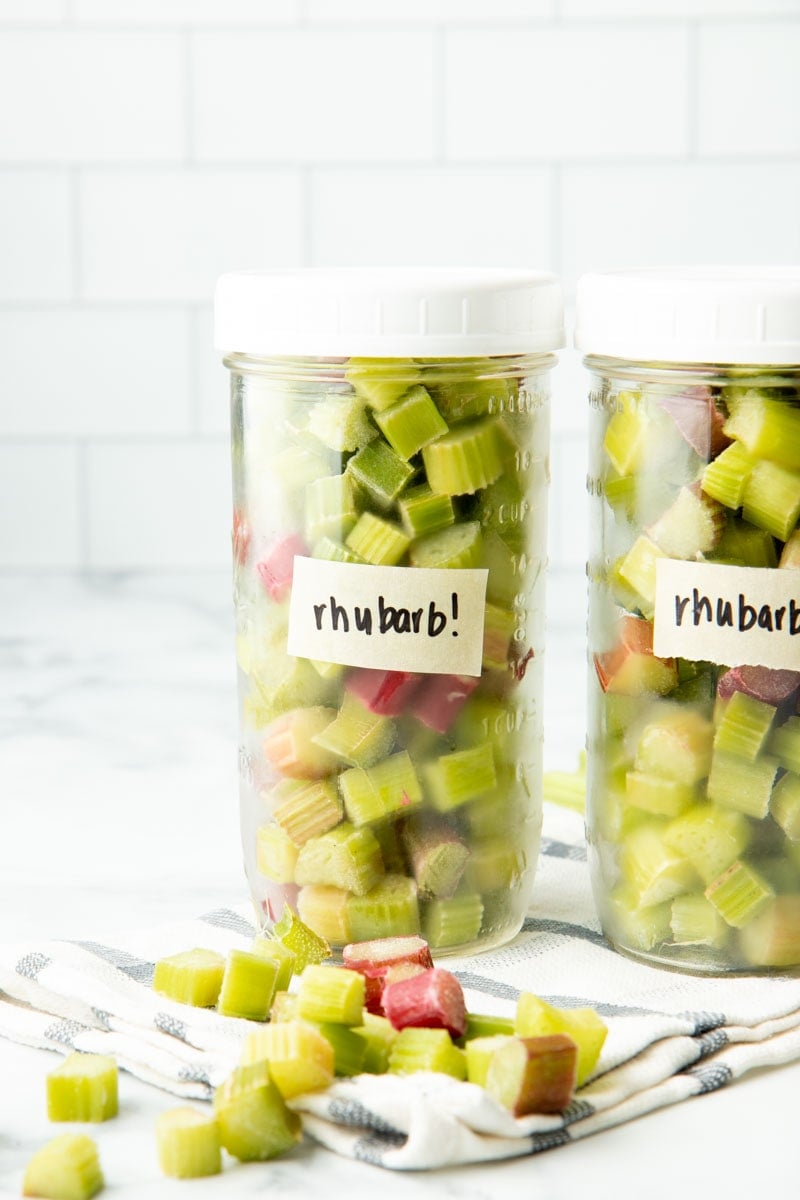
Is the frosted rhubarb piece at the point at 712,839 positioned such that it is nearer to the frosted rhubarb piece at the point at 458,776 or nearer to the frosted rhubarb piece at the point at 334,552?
the frosted rhubarb piece at the point at 458,776

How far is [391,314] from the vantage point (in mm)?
821

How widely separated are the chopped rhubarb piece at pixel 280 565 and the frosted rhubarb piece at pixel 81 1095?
27cm

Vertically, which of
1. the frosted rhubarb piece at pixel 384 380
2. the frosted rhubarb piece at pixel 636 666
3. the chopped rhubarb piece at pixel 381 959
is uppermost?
the frosted rhubarb piece at pixel 384 380

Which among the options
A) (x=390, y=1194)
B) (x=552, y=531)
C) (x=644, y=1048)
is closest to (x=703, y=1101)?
(x=644, y=1048)

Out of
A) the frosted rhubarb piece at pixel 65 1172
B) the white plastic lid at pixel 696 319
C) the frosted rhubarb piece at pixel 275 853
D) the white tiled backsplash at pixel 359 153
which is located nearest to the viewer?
the frosted rhubarb piece at pixel 65 1172

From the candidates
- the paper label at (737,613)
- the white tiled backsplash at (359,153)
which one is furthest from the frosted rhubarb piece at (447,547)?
the white tiled backsplash at (359,153)

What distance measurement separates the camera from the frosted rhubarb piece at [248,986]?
2.61 feet

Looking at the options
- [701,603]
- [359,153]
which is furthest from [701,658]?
[359,153]

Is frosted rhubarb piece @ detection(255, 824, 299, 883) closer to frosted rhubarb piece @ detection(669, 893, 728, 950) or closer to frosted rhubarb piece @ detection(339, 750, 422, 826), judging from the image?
frosted rhubarb piece @ detection(339, 750, 422, 826)

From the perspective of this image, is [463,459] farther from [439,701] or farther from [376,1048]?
[376,1048]

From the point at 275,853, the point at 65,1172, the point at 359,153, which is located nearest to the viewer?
the point at 65,1172

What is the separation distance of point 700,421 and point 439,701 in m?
0.19

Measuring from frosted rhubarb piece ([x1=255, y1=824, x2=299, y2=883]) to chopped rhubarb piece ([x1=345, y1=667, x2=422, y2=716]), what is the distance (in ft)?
0.30

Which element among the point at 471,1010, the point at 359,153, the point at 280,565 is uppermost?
the point at 359,153
